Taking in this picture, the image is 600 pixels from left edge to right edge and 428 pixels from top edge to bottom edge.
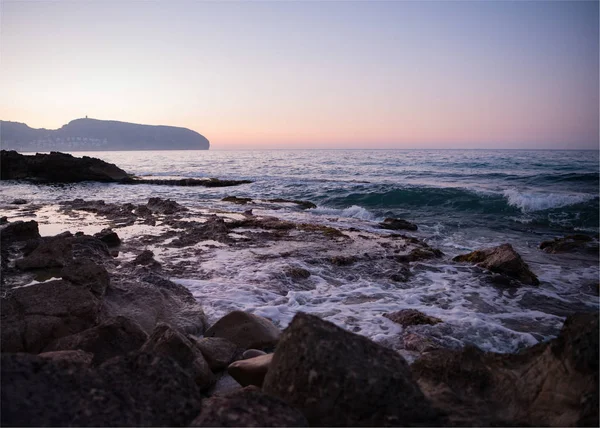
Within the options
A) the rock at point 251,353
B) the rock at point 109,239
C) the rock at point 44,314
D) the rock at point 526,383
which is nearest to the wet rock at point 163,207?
the rock at point 109,239

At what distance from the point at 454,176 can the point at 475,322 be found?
22.6 meters

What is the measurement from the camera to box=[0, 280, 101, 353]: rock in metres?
3.37

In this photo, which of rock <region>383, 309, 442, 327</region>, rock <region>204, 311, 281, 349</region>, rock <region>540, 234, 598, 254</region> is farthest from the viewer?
rock <region>540, 234, 598, 254</region>

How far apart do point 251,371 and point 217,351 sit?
0.70 meters

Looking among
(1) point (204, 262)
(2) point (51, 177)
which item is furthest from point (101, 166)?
(1) point (204, 262)

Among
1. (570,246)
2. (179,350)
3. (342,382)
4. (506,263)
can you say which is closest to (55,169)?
(506,263)

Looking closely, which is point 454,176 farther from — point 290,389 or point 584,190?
point 290,389

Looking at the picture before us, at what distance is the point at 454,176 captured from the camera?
1020 inches

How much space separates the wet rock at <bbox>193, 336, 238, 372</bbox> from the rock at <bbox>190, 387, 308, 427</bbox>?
152 cm

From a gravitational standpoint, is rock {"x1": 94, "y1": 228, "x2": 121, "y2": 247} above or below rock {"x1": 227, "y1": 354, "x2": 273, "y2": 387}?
above

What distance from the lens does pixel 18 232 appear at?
8023 mm

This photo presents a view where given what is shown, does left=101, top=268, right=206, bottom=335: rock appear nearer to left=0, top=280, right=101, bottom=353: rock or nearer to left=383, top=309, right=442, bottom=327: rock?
left=0, top=280, right=101, bottom=353: rock

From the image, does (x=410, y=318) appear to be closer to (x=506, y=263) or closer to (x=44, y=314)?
(x=506, y=263)

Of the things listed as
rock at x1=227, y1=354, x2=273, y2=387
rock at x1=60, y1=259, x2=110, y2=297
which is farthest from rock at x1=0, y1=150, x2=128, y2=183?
rock at x1=227, y1=354, x2=273, y2=387
